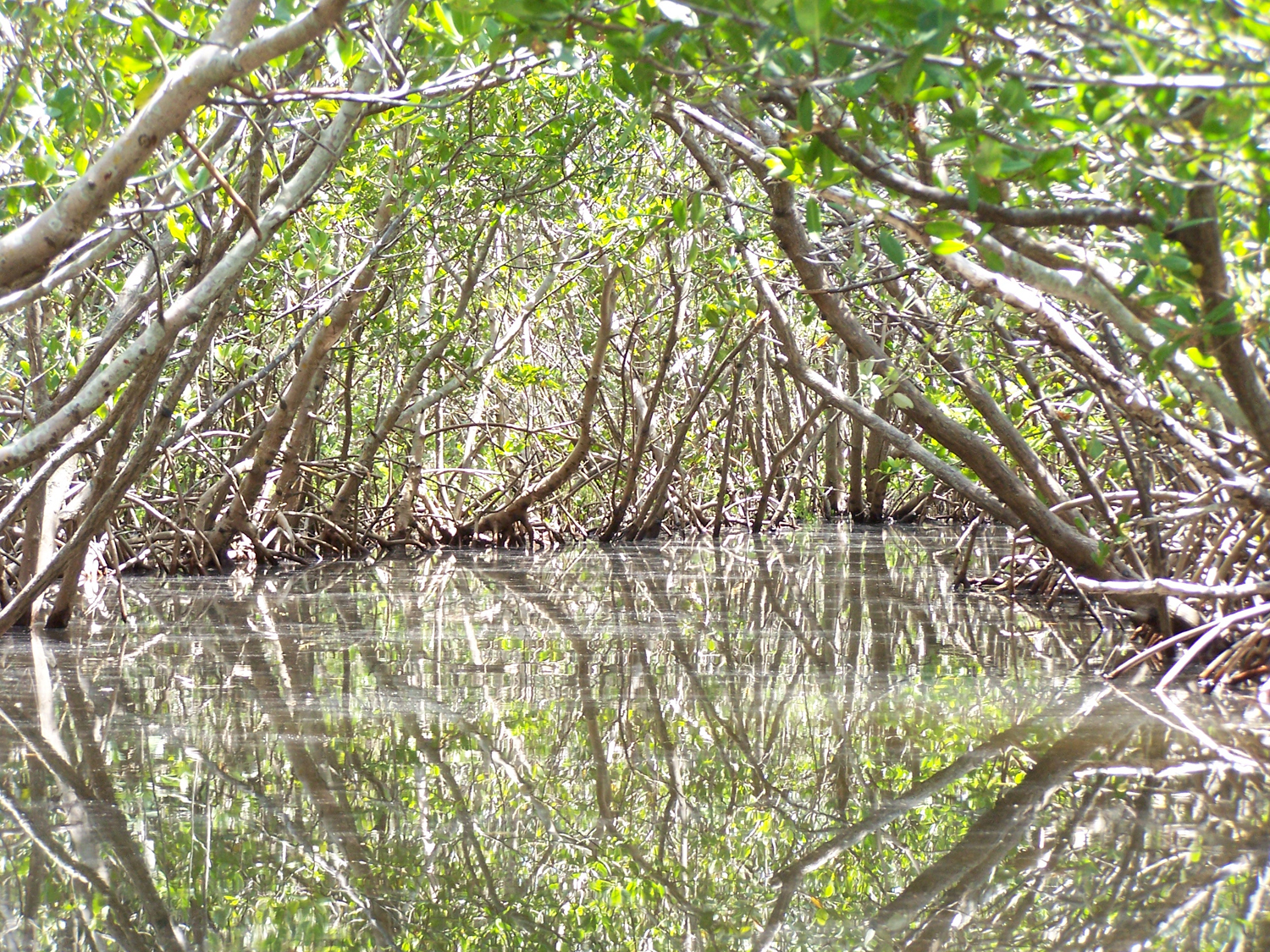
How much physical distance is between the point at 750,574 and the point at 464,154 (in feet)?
11.2

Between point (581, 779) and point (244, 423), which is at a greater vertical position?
point (244, 423)

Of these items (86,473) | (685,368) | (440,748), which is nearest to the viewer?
(440,748)

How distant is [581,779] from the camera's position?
308 cm

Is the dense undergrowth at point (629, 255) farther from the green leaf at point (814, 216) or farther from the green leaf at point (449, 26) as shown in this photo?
the green leaf at point (449, 26)

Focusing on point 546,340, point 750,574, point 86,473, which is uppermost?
point 546,340

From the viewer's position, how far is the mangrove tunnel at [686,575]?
2.17 meters

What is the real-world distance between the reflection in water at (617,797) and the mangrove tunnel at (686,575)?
0.02 metres

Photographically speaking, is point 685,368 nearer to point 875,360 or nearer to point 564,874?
point 875,360

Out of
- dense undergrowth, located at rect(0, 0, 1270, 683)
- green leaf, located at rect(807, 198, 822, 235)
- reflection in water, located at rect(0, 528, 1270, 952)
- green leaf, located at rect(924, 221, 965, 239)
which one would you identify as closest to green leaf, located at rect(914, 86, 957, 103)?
dense undergrowth, located at rect(0, 0, 1270, 683)

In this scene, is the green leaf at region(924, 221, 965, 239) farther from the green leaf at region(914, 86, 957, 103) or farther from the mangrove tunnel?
the green leaf at region(914, 86, 957, 103)

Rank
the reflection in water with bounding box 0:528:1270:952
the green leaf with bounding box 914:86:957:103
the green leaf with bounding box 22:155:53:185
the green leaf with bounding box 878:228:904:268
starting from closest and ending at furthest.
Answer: the green leaf with bounding box 914:86:957:103 → the reflection in water with bounding box 0:528:1270:952 → the green leaf with bounding box 878:228:904:268 → the green leaf with bounding box 22:155:53:185

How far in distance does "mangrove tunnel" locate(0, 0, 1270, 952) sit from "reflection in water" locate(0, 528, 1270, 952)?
0.02 m

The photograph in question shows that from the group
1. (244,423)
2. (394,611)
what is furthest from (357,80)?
(244,423)

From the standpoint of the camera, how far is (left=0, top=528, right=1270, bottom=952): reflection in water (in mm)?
2217
